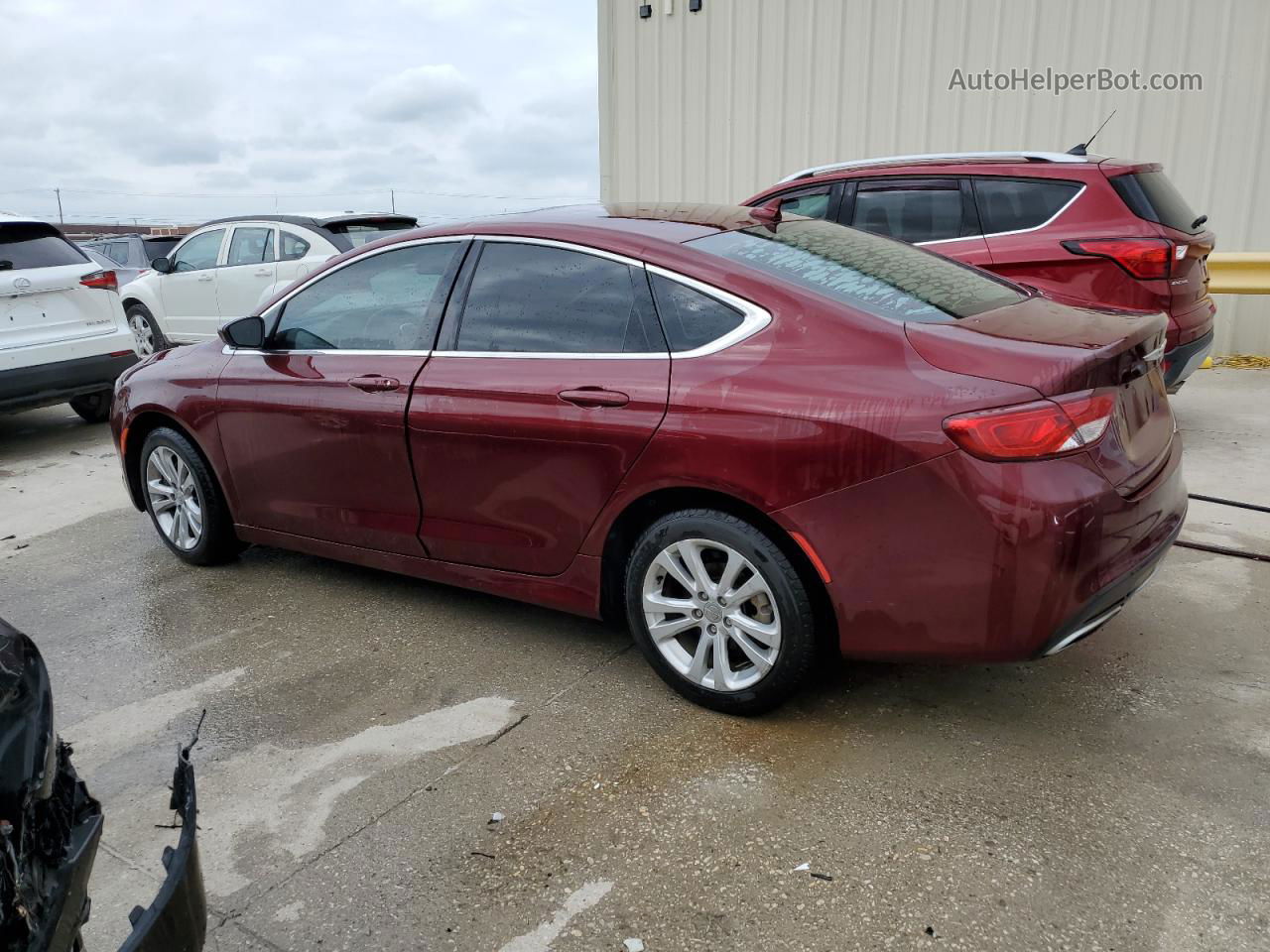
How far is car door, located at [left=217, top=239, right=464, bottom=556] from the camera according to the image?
3.65 meters

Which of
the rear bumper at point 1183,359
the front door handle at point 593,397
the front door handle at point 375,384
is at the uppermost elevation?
the front door handle at point 593,397

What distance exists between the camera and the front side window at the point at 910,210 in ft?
20.6

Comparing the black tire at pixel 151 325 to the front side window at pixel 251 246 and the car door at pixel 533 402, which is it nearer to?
the front side window at pixel 251 246

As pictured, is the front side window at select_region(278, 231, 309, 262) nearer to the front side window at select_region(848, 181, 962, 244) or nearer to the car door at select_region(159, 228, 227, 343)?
the car door at select_region(159, 228, 227, 343)

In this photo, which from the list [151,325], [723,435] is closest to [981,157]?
[723,435]

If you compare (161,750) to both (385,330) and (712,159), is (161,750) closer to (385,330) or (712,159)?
(385,330)

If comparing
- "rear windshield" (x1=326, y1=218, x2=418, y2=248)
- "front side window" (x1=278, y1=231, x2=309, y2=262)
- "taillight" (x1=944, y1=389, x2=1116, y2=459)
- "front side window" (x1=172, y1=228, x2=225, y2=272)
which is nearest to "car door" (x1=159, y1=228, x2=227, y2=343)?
"front side window" (x1=172, y1=228, x2=225, y2=272)

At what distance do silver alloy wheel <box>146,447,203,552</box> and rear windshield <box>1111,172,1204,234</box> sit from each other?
5125 mm

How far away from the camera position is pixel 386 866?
2.47 m

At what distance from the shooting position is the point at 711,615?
299cm

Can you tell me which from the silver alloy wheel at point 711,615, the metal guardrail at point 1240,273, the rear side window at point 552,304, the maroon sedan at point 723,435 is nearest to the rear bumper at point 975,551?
the maroon sedan at point 723,435

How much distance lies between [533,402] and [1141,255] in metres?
3.97

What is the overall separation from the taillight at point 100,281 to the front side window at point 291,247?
198cm

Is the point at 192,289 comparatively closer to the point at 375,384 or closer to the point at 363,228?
the point at 363,228
